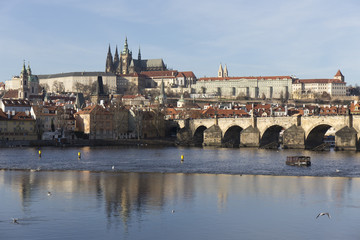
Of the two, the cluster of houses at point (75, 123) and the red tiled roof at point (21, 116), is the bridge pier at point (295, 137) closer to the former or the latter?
the cluster of houses at point (75, 123)

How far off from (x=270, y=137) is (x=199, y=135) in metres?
16.9

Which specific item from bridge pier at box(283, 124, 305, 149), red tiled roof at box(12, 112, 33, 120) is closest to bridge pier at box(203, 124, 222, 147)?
bridge pier at box(283, 124, 305, 149)

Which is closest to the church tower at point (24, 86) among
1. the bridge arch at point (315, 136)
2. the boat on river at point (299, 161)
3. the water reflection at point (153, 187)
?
the bridge arch at point (315, 136)

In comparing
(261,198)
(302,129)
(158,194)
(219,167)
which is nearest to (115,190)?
(158,194)

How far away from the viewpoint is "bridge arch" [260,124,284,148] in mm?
86188

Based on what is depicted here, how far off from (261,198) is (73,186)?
10972mm

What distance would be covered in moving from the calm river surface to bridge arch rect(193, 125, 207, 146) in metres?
52.0

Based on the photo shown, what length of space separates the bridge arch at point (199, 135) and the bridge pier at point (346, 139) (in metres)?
31.4

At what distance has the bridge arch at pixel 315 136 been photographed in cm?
7975

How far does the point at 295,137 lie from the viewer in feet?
263

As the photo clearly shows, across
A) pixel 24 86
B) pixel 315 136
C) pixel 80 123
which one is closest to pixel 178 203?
pixel 315 136

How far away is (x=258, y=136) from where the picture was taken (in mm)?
86938

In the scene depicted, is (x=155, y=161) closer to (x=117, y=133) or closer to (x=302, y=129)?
(x=302, y=129)

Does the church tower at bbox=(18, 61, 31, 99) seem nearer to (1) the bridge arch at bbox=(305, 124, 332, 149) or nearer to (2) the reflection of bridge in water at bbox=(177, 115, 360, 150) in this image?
(2) the reflection of bridge in water at bbox=(177, 115, 360, 150)
